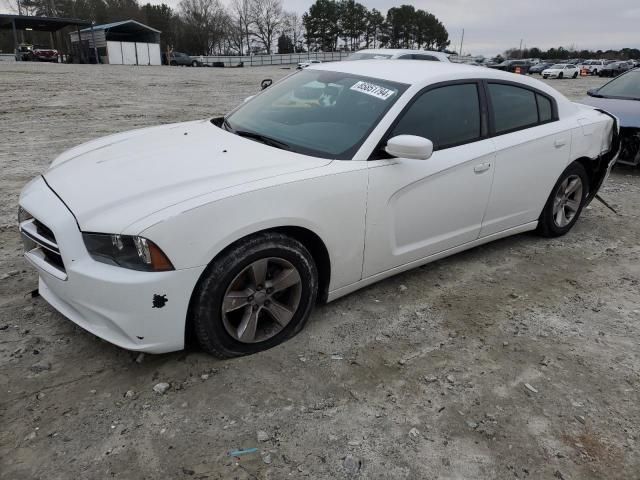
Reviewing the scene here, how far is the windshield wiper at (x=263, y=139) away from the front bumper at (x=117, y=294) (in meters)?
1.07

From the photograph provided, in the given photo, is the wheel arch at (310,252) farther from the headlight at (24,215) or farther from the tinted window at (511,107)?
the tinted window at (511,107)

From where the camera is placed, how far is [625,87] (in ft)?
26.1

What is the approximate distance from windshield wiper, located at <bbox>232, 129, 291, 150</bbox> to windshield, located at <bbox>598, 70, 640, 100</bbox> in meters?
6.81

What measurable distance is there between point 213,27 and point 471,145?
269ft

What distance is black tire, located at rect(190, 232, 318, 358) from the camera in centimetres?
250

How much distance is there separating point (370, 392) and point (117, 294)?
4.42 feet

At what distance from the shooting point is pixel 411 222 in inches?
130

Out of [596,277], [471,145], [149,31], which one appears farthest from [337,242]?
[149,31]

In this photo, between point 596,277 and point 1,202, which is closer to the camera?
point 596,277

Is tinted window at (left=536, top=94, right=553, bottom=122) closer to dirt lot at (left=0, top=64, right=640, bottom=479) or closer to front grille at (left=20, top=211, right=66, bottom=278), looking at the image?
dirt lot at (left=0, top=64, right=640, bottom=479)

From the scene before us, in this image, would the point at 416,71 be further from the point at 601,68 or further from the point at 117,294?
the point at 601,68

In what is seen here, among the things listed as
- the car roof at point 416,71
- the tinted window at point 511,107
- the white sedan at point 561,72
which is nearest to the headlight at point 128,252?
the car roof at point 416,71

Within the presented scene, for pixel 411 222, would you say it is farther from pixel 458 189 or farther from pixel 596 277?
pixel 596 277

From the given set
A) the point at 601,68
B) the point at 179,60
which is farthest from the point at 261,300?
the point at 601,68
